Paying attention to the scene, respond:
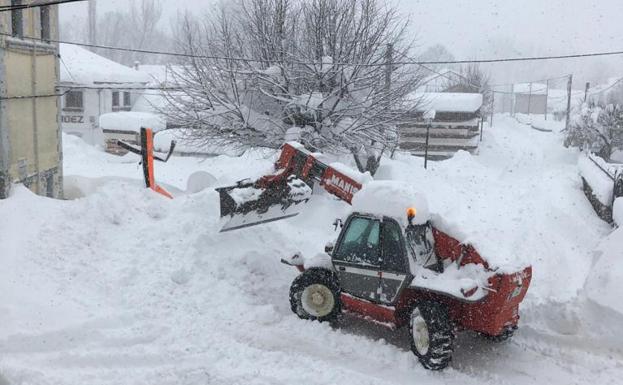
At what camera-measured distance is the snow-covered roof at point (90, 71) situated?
3175 cm

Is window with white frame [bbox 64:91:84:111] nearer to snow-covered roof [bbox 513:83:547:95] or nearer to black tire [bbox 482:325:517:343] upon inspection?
black tire [bbox 482:325:517:343]

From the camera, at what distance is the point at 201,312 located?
8727mm

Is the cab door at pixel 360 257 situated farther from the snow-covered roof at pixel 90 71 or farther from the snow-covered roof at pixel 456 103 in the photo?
the snow-covered roof at pixel 90 71

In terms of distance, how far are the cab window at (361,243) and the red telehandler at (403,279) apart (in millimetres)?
13

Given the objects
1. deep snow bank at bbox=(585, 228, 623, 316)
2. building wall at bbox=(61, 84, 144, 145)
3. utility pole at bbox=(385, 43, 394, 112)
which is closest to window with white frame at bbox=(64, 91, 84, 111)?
building wall at bbox=(61, 84, 144, 145)

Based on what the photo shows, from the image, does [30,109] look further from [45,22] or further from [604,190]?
[604,190]

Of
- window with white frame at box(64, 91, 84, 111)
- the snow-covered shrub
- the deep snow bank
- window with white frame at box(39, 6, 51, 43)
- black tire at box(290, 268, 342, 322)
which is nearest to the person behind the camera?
black tire at box(290, 268, 342, 322)

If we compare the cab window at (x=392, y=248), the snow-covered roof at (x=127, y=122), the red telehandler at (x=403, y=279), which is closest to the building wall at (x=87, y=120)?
the snow-covered roof at (x=127, y=122)

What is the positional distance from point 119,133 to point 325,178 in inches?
907

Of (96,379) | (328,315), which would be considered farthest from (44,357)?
(328,315)

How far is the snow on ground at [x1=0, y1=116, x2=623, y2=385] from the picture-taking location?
7176mm

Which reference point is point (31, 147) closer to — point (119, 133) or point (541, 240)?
→ point (541, 240)

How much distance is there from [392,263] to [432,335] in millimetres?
1050

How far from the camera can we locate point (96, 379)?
22.1 ft
